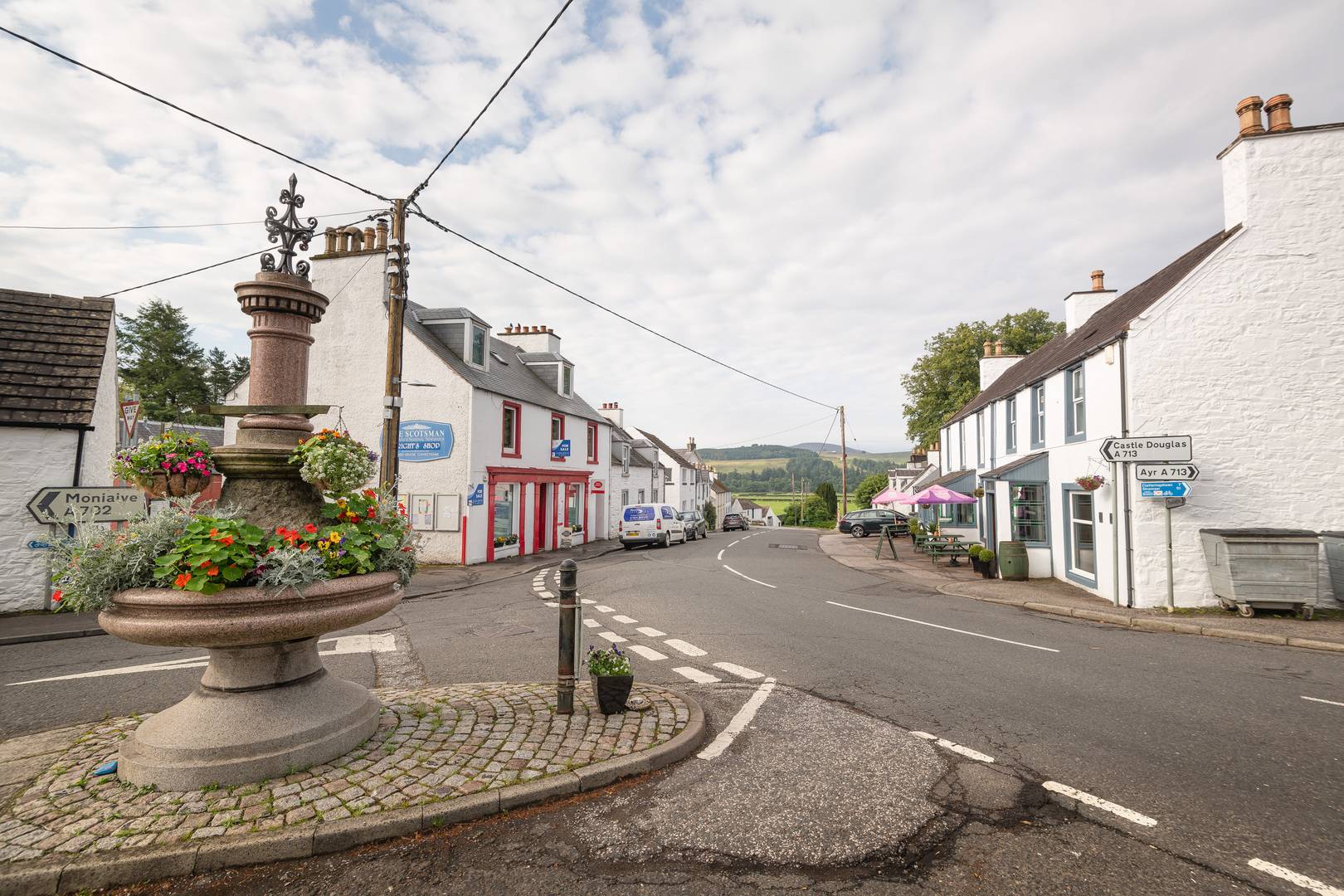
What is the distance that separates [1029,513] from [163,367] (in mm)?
54523

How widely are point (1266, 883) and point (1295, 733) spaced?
122 inches

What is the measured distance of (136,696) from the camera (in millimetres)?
6207

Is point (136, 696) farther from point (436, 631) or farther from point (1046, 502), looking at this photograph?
point (1046, 502)

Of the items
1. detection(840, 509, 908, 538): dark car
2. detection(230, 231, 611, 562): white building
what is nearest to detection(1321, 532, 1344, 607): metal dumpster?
detection(230, 231, 611, 562): white building

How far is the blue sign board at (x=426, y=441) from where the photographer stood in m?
19.9

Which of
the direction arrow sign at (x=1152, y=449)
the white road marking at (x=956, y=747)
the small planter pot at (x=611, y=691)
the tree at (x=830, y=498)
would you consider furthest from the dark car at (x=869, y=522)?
the small planter pot at (x=611, y=691)

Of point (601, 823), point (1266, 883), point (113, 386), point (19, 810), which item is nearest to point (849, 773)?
point (601, 823)

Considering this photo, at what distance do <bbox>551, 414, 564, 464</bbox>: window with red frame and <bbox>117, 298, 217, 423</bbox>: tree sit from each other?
32.0m

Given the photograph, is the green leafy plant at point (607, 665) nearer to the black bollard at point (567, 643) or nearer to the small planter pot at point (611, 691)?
the small planter pot at point (611, 691)

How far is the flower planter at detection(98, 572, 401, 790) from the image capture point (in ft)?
12.9

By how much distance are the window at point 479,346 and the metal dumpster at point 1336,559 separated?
882 inches

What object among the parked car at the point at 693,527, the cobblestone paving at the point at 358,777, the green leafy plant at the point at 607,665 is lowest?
the parked car at the point at 693,527

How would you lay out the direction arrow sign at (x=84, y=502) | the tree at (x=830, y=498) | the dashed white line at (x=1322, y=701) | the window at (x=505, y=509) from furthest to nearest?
the tree at (x=830, y=498) → the window at (x=505, y=509) → the direction arrow sign at (x=84, y=502) → the dashed white line at (x=1322, y=701)

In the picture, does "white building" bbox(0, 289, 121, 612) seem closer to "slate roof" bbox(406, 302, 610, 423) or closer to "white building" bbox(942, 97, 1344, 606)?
"slate roof" bbox(406, 302, 610, 423)
